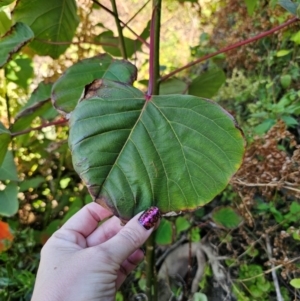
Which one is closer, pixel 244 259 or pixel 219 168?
pixel 219 168

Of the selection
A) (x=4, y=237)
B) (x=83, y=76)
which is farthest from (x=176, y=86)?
(x=4, y=237)

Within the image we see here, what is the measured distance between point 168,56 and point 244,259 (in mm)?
1504

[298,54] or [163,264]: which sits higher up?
[298,54]

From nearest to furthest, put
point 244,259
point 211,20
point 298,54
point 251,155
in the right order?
point 251,155, point 244,259, point 298,54, point 211,20

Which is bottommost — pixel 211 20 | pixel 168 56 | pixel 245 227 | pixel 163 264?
pixel 163 264

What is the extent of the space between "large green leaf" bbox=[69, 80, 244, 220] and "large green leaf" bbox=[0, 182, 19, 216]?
2.15ft

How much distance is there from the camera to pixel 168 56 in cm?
237

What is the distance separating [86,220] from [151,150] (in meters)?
0.38

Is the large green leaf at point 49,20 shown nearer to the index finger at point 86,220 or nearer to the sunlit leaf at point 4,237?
the index finger at point 86,220

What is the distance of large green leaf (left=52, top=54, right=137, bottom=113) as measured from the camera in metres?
0.73

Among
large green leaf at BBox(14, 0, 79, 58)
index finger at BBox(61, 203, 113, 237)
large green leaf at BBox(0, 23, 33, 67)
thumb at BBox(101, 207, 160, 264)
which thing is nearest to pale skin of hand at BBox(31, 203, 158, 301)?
thumb at BBox(101, 207, 160, 264)

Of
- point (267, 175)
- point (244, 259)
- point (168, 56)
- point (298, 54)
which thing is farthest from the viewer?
point (168, 56)

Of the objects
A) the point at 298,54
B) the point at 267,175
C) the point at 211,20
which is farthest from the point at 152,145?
the point at 211,20

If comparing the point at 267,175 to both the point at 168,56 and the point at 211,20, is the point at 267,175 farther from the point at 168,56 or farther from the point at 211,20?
the point at 168,56
